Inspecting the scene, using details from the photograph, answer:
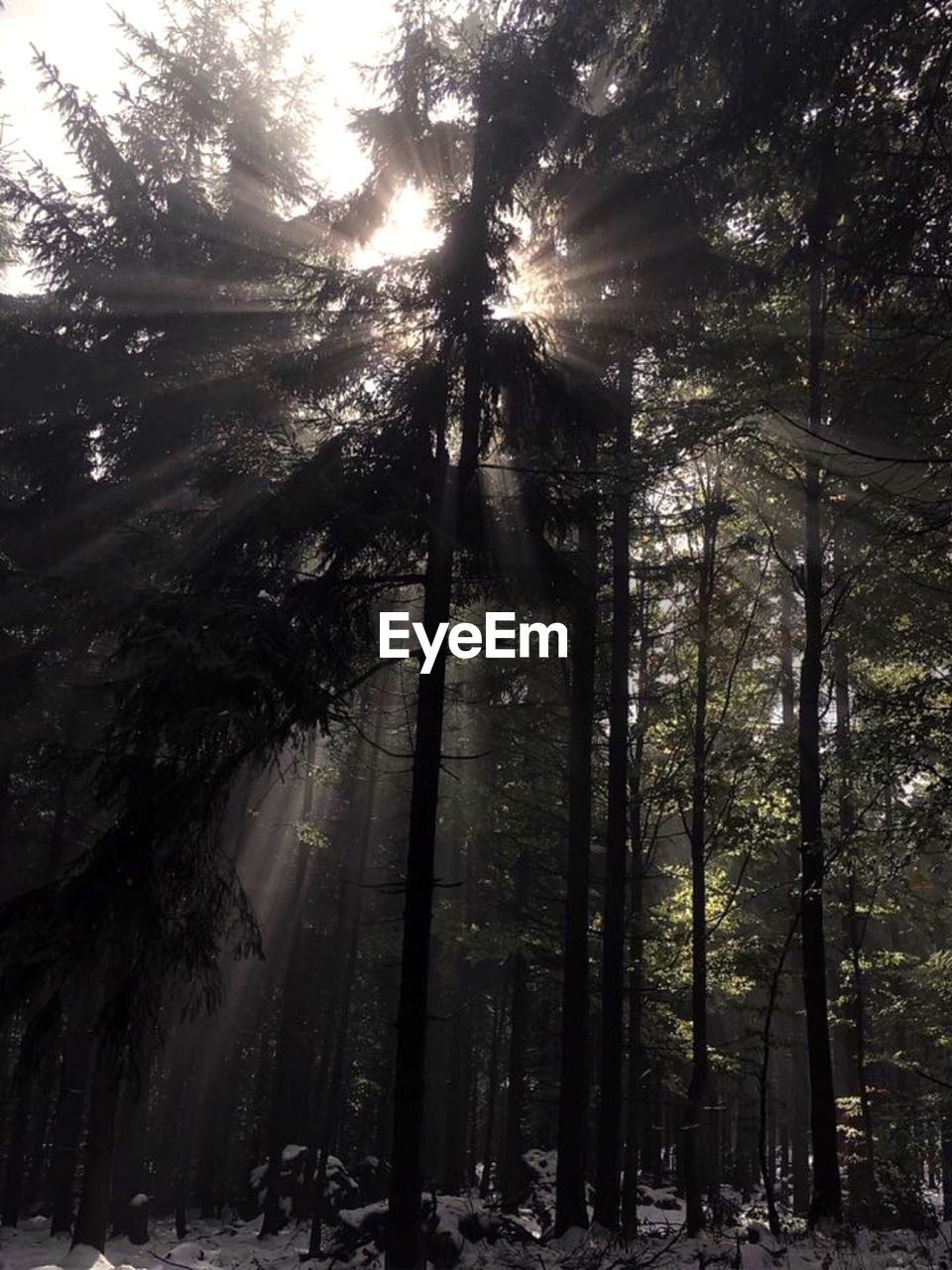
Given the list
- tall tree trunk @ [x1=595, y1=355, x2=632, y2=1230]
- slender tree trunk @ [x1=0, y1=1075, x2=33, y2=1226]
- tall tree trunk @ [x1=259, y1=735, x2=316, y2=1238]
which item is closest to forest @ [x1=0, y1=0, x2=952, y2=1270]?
tall tree trunk @ [x1=595, y1=355, x2=632, y2=1230]

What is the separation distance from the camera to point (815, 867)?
1116 cm

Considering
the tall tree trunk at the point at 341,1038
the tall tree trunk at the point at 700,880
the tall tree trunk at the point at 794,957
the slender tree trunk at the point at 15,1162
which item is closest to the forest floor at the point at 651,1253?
the tall tree trunk at the point at 700,880

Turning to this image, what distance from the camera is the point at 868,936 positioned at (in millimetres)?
28094

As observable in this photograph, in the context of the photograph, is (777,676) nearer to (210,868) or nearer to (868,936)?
(210,868)

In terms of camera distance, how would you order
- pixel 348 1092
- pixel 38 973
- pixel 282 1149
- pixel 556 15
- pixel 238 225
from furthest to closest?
pixel 348 1092 → pixel 282 1149 → pixel 238 225 → pixel 556 15 → pixel 38 973

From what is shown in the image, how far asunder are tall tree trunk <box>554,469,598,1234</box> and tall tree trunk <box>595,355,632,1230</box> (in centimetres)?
28

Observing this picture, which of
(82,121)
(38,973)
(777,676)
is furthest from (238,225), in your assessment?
(38,973)

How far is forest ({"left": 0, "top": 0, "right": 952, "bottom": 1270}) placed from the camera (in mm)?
7801

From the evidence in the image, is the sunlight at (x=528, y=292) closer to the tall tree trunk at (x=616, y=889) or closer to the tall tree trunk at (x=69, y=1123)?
the tall tree trunk at (x=616, y=889)

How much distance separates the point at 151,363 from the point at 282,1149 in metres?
19.5

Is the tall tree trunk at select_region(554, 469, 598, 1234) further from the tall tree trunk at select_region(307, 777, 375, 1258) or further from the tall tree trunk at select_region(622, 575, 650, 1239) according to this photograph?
the tall tree trunk at select_region(307, 777, 375, 1258)

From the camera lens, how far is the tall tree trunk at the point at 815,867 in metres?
10.5

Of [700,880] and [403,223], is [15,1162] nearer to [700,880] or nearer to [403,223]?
[700,880]

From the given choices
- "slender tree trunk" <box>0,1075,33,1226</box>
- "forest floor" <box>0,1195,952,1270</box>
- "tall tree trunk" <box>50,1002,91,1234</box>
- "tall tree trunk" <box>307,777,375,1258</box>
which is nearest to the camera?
"forest floor" <box>0,1195,952,1270</box>
